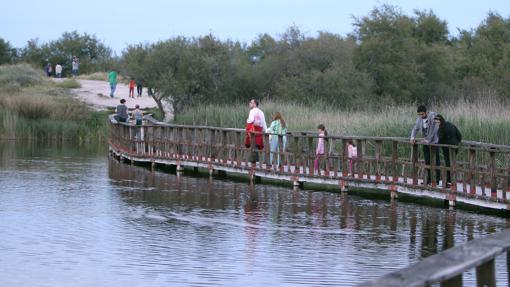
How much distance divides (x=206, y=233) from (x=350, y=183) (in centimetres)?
748

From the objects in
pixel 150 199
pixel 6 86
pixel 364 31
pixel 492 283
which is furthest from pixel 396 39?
pixel 492 283

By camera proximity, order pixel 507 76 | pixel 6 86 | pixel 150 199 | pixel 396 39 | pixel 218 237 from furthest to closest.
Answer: pixel 6 86 → pixel 396 39 → pixel 507 76 → pixel 150 199 → pixel 218 237

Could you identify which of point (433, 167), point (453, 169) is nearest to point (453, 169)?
point (453, 169)

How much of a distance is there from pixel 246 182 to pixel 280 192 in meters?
2.99

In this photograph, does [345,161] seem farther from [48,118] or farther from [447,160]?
[48,118]

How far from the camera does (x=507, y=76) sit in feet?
161

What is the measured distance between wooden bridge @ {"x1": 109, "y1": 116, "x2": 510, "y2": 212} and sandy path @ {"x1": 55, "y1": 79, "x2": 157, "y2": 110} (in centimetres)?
2257

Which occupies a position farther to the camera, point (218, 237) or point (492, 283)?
point (218, 237)

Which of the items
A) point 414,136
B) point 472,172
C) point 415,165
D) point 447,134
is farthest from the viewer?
point 415,165

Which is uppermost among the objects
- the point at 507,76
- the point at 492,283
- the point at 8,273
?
the point at 507,76

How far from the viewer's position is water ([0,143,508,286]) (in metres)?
14.4

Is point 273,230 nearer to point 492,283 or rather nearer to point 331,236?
point 331,236

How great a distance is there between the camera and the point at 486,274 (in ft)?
22.5

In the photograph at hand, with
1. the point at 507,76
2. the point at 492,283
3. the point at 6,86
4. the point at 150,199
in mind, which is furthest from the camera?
the point at 6,86
